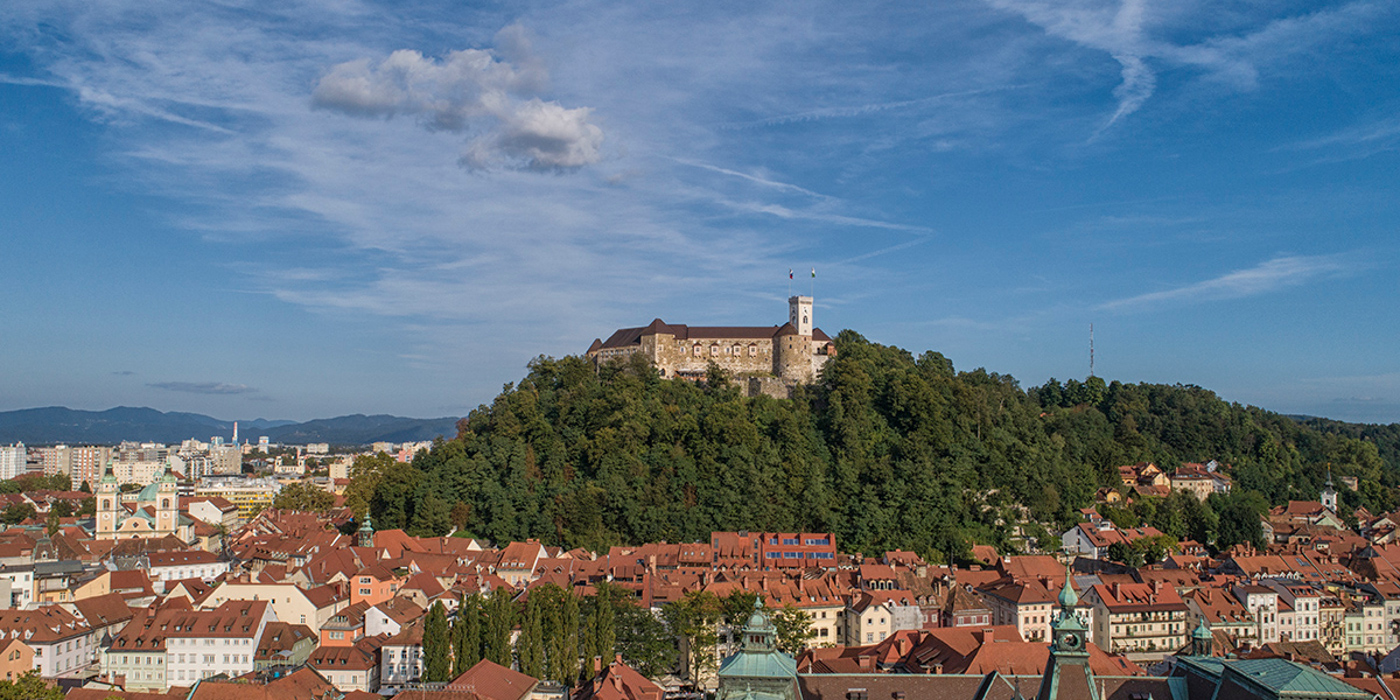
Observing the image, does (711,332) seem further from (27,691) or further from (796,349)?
(27,691)

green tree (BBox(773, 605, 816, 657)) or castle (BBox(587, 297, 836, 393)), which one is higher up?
Answer: castle (BBox(587, 297, 836, 393))

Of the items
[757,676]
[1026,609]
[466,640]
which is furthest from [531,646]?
[1026,609]

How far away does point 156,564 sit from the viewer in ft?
223

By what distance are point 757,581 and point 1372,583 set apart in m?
38.4

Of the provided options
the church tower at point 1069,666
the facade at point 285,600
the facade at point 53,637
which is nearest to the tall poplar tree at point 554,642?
the facade at point 285,600

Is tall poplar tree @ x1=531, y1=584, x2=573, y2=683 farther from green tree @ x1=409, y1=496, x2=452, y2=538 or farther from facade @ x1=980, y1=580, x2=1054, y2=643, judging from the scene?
green tree @ x1=409, y1=496, x2=452, y2=538

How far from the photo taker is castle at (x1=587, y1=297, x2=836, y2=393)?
86.8m

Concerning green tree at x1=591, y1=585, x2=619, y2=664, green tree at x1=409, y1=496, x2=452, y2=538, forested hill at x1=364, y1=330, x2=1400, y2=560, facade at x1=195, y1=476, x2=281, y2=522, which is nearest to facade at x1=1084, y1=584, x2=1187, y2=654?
forested hill at x1=364, y1=330, x2=1400, y2=560

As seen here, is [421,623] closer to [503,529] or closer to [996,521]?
[503,529]

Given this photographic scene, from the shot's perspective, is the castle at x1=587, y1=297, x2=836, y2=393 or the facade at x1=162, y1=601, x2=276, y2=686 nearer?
the facade at x1=162, y1=601, x2=276, y2=686

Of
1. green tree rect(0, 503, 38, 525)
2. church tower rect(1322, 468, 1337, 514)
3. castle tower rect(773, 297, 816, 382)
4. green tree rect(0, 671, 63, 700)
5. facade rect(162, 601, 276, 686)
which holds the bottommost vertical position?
facade rect(162, 601, 276, 686)

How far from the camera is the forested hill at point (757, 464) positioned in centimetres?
7038

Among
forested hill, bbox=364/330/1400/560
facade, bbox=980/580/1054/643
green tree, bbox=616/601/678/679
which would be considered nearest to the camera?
green tree, bbox=616/601/678/679

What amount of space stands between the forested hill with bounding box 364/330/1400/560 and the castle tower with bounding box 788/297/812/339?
10.8ft
